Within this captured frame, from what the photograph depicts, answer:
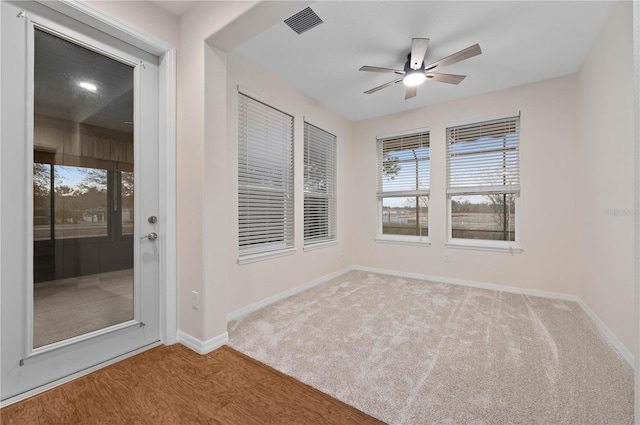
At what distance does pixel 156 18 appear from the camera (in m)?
2.10

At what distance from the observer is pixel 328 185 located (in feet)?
14.4

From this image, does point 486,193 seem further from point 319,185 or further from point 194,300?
point 194,300

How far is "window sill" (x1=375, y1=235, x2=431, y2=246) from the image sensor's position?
13.9ft

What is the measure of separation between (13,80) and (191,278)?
5.36 feet

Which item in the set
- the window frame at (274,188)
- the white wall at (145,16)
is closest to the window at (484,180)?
the window frame at (274,188)

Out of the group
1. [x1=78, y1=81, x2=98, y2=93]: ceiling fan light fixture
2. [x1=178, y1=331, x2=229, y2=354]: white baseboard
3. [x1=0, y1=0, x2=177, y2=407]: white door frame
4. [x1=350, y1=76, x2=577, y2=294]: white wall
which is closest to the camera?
[x1=78, y1=81, x2=98, y2=93]: ceiling fan light fixture

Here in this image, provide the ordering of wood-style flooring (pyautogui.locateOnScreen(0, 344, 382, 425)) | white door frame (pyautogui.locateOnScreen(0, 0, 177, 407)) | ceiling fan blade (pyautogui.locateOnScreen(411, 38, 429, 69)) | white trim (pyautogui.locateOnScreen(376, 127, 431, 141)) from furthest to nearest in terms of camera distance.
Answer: white trim (pyautogui.locateOnScreen(376, 127, 431, 141)) → ceiling fan blade (pyautogui.locateOnScreen(411, 38, 429, 69)) → white door frame (pyautogui.locateOnScreen(0, 0, 177, 407)) → wood-style flooring (pyautogui.locateOnScreen(0, 344, 382, 425))

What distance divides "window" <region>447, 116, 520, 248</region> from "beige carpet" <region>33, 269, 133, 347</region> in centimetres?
419

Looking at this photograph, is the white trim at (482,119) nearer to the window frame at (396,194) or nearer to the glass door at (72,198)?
the window frame at (396,194)

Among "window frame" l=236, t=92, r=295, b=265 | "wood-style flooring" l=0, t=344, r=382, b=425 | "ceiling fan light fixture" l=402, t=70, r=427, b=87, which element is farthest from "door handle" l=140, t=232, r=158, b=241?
"ceiling fan light fixture" l=402, t=70, r=427, b=87

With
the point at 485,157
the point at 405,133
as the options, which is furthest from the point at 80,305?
the point at 485,157

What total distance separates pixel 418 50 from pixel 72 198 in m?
3.02

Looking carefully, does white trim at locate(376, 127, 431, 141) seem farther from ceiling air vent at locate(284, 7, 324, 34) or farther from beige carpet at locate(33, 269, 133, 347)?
beige carpet at locate(33, 269, 133, 347)

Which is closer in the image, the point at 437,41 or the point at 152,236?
the point at 152,236
